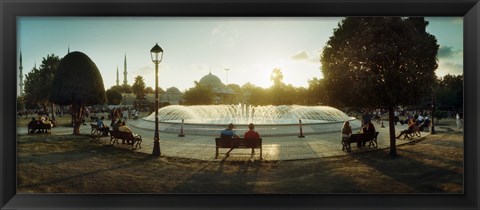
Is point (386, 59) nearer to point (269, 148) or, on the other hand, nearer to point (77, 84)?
point (269, 148)

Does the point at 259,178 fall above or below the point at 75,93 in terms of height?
below

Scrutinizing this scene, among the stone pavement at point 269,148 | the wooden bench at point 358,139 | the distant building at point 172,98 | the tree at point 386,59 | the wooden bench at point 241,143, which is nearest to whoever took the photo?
the tree at point 386,59

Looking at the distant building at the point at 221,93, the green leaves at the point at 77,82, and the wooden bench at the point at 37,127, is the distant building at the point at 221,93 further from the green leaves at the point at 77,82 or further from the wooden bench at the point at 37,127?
the wooden bench at the point at 37,127

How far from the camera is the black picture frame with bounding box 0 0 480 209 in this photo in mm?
6332

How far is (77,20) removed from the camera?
22.9 ft

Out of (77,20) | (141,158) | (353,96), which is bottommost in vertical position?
(141,158)

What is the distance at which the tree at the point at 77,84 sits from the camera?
518 inches

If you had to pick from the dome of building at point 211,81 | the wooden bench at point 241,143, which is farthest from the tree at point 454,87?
the dome of building at point 211,81

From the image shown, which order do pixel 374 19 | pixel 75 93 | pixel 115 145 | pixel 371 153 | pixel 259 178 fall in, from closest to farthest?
pixel 259 178, pixel 374 19, pixel 371 153, pixel 115 145, pixel 75 93

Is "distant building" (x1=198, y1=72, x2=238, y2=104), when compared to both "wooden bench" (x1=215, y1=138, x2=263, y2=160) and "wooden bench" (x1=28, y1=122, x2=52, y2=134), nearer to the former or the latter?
"wooden bench" (x1=28, y1=122, x2=52, y2=134)
